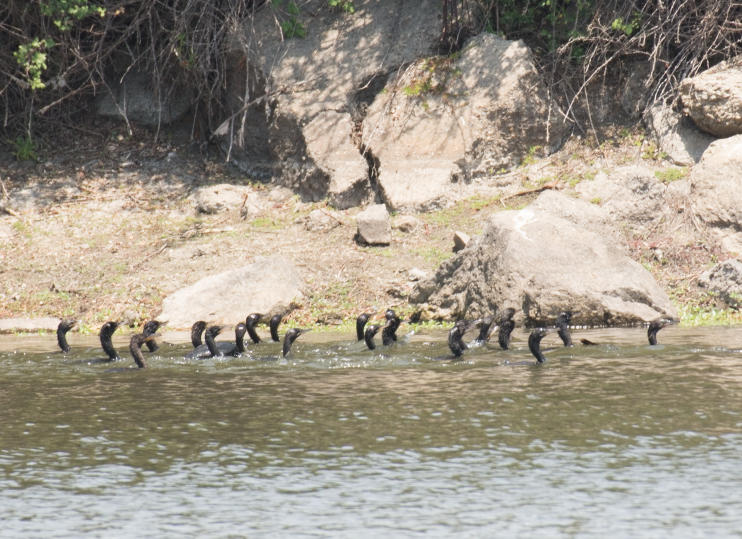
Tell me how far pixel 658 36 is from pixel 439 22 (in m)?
4.38

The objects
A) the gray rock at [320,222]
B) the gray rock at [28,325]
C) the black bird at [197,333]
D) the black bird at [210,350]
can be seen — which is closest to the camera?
the black bird at [210,350]

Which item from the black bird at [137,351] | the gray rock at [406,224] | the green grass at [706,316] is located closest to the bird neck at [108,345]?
the black bird at [137,351]

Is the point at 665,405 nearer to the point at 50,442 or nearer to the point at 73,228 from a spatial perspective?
the point at 50,442

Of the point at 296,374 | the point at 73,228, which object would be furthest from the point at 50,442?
the point at 73,228

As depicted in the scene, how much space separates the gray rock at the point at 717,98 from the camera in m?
16.6

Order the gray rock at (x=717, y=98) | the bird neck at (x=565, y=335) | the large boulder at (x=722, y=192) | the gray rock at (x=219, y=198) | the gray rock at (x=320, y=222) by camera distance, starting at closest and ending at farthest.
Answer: the bird neck at (x=565, y=335) < the large boulder at (x=722, y=192) < the gray rock at (x=717, y=98) < the gray rock at (x=320, y=222) < the gray rock at (x=219, y=198)

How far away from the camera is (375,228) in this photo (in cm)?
1614

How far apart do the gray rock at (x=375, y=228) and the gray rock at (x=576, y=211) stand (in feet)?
8.73

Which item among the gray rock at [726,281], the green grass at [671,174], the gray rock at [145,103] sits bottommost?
the gray rock at [726,281]

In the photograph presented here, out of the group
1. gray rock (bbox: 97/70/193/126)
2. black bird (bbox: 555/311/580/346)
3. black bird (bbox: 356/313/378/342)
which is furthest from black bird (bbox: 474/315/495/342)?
gray rock (bbox: 97/70/193/126)

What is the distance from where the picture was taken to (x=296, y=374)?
1002 cm

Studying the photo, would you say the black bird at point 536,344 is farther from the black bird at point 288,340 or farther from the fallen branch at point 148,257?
the fallen branch at point 148,257

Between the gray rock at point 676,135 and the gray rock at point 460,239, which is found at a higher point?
the gray rock at point 676,135

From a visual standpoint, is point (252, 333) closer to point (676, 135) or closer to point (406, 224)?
point (406, 224)
